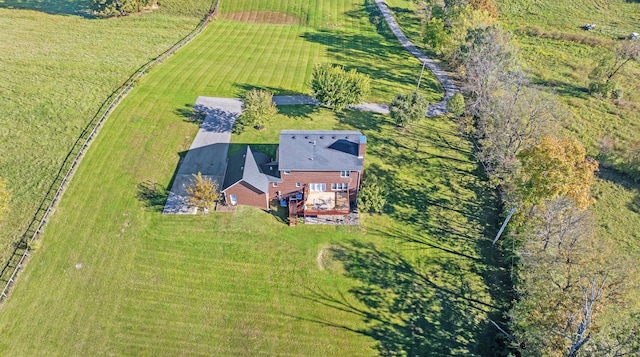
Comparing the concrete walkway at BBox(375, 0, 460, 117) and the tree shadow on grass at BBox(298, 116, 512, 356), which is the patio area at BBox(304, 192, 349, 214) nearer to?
the tree shadow on grass at BBox(298, 116, 512, 356)

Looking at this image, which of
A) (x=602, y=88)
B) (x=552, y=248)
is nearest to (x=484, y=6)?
(x=602, y=88)

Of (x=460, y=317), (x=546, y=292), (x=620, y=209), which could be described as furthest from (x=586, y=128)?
(x=460, y=317)

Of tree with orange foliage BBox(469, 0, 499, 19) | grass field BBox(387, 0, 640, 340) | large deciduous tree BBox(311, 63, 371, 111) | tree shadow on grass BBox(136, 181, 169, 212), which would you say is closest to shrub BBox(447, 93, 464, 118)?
large deciduous tree BBox(311, 63, 371, 111)

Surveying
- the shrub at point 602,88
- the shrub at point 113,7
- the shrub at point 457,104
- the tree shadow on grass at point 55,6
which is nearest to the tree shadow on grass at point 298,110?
the shrub at point 457,104

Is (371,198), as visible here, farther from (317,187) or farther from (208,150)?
(208,150)

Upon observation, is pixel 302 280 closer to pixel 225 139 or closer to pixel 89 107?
pixel 225 139

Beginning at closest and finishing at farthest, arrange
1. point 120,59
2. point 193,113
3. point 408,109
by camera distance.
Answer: point 408,109, point 193,113, point 120,59
